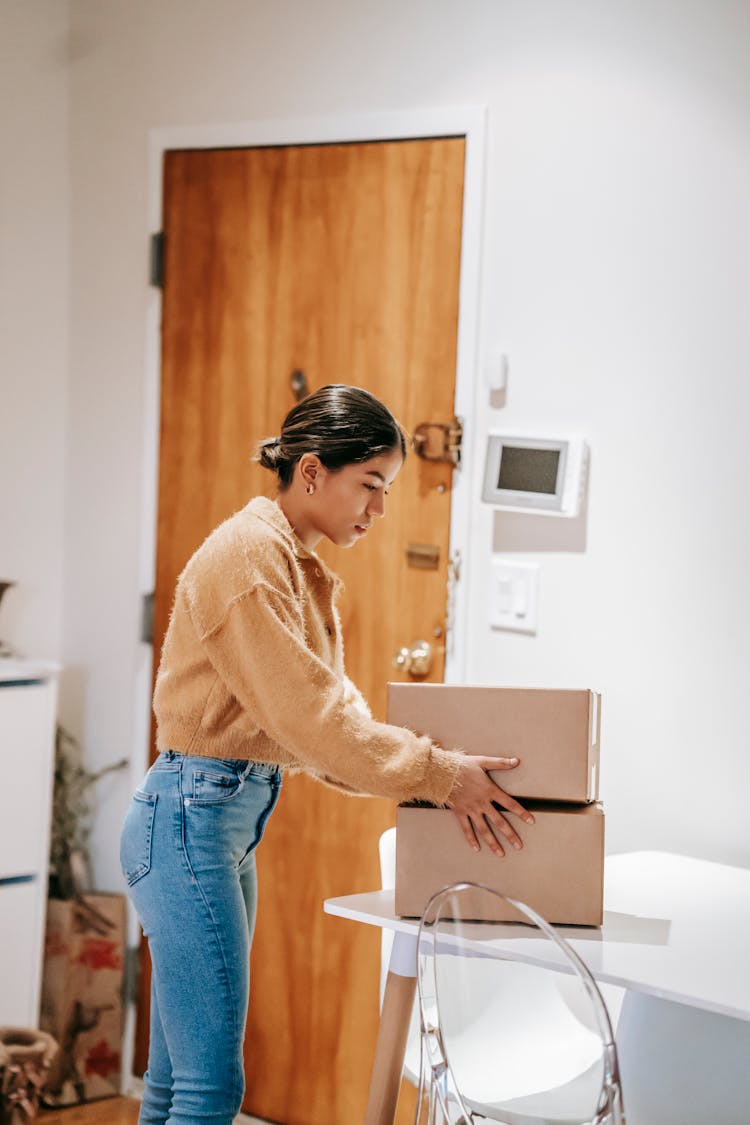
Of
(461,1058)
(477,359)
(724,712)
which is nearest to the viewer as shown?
(461,1058)

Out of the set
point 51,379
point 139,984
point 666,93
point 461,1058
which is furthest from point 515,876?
point 51,379

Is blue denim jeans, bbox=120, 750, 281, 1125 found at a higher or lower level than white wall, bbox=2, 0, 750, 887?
lower

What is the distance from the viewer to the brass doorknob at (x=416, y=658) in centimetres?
285

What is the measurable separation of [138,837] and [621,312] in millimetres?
1412

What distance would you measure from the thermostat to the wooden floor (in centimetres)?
168

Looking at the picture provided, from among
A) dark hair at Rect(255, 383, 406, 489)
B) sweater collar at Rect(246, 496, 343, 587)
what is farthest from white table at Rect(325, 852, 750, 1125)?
dark hair at Rect(255, 383, 406, 489)

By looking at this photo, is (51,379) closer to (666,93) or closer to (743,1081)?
(666,93)

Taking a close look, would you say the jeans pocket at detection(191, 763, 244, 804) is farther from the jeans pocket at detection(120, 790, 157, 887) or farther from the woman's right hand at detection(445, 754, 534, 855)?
the woman's right hand at detection(445, 754, 534, 855)

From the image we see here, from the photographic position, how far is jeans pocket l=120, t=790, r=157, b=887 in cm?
182

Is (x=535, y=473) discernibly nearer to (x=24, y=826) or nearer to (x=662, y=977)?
(x=662, y=977)

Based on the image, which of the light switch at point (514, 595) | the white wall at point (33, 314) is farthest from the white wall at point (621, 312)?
the white wall at point (33, 314)

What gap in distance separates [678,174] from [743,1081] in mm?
1588

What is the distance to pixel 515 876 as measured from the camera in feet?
5.75

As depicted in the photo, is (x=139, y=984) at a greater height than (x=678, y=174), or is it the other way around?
(x=678, y=174)
